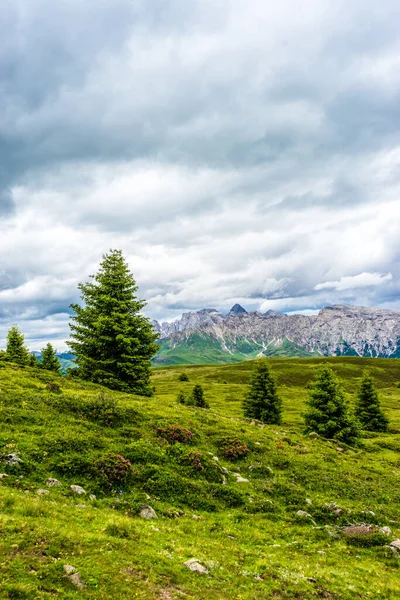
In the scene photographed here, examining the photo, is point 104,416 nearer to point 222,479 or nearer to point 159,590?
point 222,479

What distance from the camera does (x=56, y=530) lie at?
34.1 feet

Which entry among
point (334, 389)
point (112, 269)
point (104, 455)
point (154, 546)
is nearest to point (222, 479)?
point (104, 455)

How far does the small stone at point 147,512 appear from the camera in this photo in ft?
45.8

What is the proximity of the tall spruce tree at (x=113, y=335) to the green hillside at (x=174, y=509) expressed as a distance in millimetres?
11342

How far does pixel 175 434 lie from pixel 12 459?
10.2 m

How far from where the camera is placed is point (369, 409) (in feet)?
199

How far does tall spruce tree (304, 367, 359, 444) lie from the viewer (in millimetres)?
40719

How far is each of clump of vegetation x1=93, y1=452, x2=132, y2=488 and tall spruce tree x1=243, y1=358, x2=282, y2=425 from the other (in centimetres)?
3956

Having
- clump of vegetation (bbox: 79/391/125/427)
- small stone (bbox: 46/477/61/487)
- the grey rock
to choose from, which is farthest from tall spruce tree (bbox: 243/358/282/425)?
the grey rock

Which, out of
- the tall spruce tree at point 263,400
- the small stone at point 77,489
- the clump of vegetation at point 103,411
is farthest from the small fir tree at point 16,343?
the small stone at point 77,489

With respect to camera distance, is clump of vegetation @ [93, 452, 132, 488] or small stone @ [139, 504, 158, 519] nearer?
small stone @ [139, 504, 158, 519]

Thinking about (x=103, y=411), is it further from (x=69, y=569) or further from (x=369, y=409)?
(x=369, y=409)

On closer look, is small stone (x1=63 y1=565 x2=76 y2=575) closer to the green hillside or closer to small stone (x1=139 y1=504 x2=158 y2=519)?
the green hillside

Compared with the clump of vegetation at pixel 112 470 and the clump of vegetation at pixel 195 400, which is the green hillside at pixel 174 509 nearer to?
the clump of vegetation at pixel 112 470
